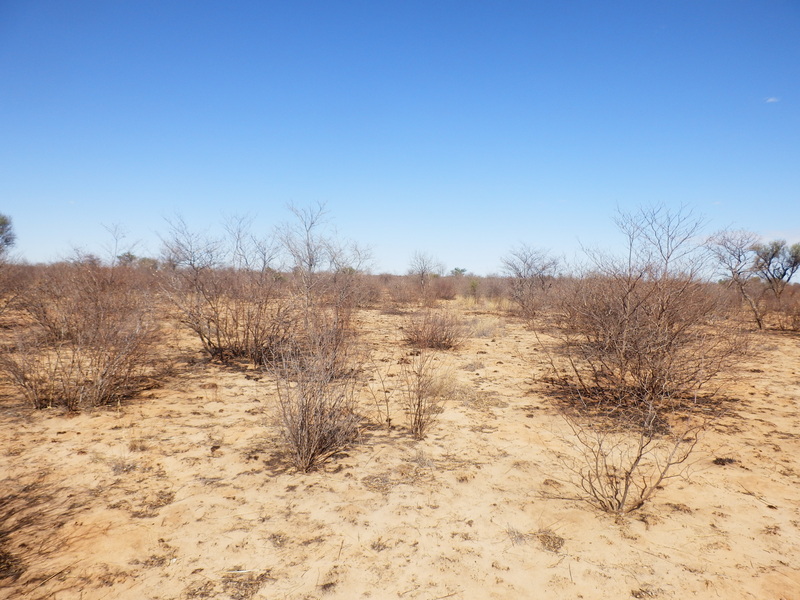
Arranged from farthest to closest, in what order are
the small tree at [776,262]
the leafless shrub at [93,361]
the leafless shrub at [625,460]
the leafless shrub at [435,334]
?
the small tree at [776,262] → the leafless shrub at [435,334] → the leafless shrub at [93,361] → the leafless shrub at [625,460]

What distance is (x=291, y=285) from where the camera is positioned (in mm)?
7676

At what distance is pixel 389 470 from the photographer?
376cm

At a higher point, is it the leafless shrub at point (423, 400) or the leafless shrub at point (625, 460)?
the leafless shrub at point (423, 400)

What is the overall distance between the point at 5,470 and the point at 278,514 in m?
2.50

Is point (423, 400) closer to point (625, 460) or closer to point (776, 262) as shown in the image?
point (625, 460)

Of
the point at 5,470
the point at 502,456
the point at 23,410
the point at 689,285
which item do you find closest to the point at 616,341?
the point at 689,285

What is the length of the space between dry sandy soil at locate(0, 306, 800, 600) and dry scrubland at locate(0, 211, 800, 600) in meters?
0.02

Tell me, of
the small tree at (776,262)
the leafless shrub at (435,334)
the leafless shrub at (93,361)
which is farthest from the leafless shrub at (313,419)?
the small tree at (776,262)

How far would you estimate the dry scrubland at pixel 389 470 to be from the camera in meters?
2.46

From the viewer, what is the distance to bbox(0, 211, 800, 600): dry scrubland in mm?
2459

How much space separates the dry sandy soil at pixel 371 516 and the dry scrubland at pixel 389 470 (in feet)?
0.06

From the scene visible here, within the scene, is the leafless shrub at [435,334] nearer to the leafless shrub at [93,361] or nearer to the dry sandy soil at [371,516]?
the dry sandy soil at [371,516]

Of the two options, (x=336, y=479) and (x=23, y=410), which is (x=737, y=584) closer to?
(x=336, y=479)

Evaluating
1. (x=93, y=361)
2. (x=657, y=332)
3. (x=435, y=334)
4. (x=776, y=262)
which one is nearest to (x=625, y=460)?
(x=657, y=332)
